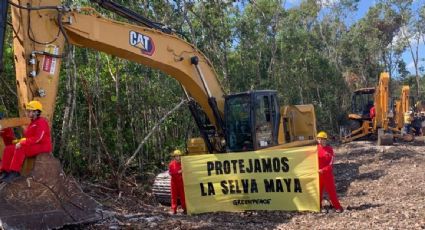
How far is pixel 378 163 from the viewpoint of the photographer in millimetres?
15898

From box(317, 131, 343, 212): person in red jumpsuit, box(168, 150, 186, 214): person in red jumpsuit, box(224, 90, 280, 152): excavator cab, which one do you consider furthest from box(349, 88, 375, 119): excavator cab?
box(168, 150, 186, 214): person in red jumpsuit

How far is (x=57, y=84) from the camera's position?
294 inches

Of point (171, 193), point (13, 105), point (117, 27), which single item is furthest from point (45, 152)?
point (13, 105)

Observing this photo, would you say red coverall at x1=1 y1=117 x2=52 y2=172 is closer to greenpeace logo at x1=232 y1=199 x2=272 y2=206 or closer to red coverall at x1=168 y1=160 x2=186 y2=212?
red coverall at x1=168 y1=160 x2=186 y2=212

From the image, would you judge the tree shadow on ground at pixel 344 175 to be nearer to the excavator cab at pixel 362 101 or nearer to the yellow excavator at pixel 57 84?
the yellow excavator at pixel 57 84

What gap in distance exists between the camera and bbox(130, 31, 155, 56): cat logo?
8.91m

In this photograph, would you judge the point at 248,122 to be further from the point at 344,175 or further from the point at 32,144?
the point at 32,144

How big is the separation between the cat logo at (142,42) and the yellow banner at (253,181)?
2.16 metres

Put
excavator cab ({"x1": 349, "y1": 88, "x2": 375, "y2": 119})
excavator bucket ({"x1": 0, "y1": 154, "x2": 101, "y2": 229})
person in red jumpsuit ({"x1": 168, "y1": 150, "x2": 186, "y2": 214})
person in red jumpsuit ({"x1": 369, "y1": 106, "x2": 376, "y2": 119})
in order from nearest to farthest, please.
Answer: excavator bucket ({"x1": 0, "y1": 154, "x2": 101, "y2": 229}) < person in red jumpsuit ({"x1": 168, "y1": 150, "x2": 186, "y2": 214}) < person in red jumpsuit ({"x1": 369, "y1": 106, "x2": 376, "y2": 119}) < excavator cab ({"x1": 349, "y1": 88, "x2": 375, "y2": 119})

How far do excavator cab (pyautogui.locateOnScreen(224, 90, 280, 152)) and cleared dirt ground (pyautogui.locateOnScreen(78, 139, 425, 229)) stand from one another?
1.66 m

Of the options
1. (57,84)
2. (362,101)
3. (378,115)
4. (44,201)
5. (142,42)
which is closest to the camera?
(44,201)

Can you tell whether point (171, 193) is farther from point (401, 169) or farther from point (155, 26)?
point (401, 169)

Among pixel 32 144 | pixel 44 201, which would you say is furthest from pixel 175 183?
pixel 32 144

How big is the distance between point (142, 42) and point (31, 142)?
3.06 metres
